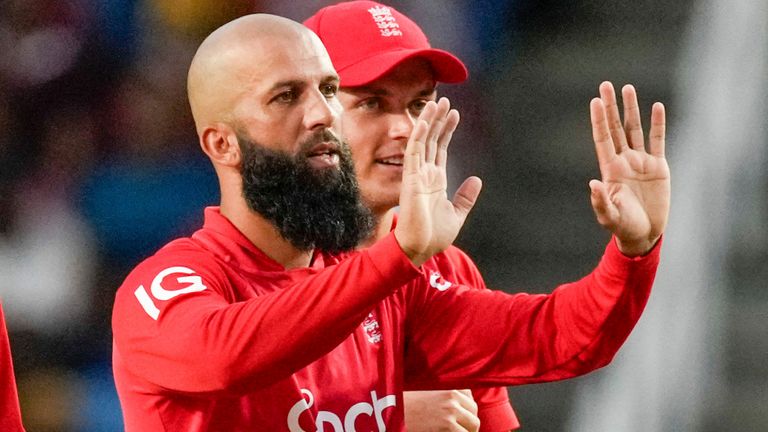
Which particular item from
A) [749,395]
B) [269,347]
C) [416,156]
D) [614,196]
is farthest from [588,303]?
[749,395]

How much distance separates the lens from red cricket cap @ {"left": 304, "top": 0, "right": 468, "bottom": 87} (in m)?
2.82

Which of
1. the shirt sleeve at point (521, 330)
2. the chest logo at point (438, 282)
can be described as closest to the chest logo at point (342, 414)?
the shirt sleeve at point (521, 330)

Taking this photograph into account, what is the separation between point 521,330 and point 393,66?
0.63 metres

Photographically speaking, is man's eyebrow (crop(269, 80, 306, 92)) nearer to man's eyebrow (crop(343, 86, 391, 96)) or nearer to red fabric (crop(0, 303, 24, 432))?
man's eyebrow (crop(343, 86, 391, 96))

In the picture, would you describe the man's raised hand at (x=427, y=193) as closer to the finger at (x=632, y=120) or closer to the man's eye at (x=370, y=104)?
the finger at (x=632, y=120)

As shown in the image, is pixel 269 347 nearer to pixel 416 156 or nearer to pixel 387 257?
pixel 387 257

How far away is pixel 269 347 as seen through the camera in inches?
78.8

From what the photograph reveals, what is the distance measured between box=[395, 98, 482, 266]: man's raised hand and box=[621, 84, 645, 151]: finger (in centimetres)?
39

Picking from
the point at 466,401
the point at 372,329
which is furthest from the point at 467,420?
the point at 372,329

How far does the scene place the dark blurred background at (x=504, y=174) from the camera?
451cm

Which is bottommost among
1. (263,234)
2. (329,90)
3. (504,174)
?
(504,174)

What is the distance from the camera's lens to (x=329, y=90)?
2.45 meters

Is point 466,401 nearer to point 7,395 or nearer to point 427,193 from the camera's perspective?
point 427,193

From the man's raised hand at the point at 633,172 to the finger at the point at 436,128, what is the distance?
350 millimetres
